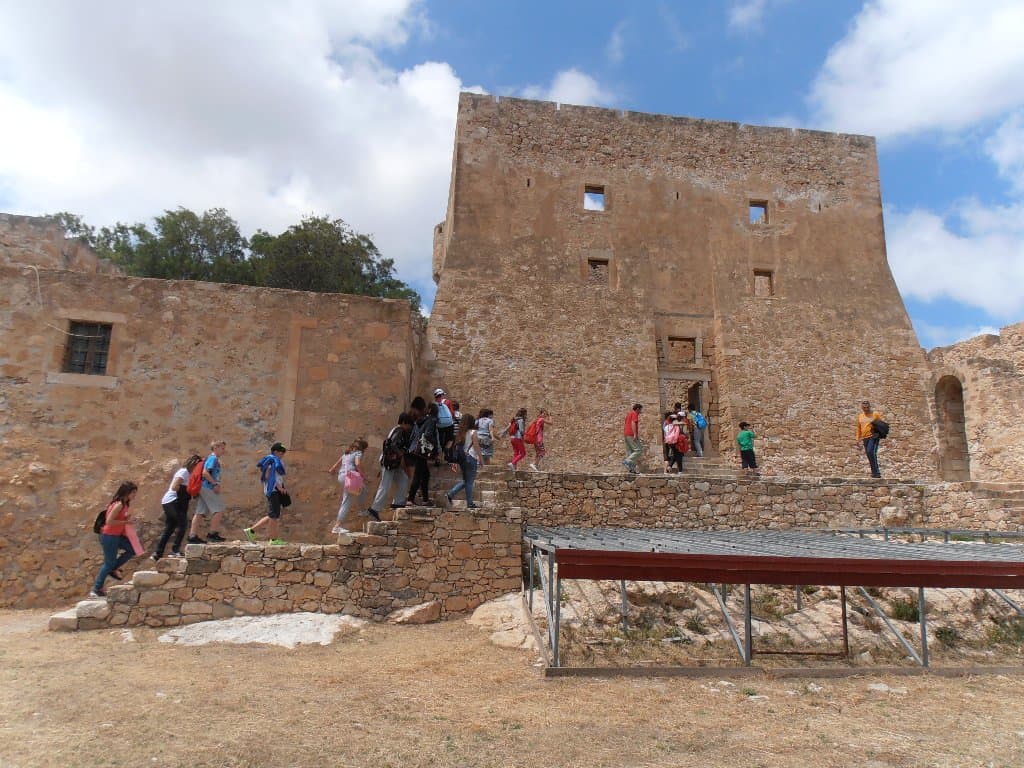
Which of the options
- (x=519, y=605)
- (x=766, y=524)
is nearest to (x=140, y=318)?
(x=519, y=605)

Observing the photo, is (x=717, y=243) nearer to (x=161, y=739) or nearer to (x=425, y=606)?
(x=425, y=606)

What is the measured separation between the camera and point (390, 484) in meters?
8.65

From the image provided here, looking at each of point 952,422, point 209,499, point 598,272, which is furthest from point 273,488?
point 952,422

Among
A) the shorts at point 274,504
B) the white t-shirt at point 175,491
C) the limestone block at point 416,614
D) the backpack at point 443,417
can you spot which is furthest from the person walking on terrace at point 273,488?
the backpack at point 443,417

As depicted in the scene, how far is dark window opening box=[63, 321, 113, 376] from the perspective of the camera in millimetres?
9945

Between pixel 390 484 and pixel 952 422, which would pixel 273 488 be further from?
pixel 952 422

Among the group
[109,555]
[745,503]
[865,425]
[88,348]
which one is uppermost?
[88,348]

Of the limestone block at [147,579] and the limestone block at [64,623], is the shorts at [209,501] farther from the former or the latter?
the limestone block at [64,623]

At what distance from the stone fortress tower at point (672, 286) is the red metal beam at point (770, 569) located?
8921mm

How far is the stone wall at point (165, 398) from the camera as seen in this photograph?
9.31 metres

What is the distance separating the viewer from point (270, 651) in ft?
21.9

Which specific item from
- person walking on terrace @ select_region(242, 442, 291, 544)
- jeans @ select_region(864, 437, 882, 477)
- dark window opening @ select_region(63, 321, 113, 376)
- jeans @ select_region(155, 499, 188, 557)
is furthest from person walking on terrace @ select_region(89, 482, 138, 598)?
jeans @ select_region(864, 437, 882, 477)

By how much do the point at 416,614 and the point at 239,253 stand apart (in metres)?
19.8

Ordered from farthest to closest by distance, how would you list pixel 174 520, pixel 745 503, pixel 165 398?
pixel 745 503, pixel 165 398, pixel 174 520
